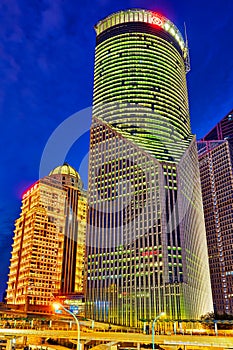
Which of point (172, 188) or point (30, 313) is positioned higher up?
point (172, 188)

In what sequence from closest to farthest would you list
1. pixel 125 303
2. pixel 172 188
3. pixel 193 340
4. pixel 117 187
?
pixel 193 340, pixel 125 303, pixel 172 188, pixel 117 187

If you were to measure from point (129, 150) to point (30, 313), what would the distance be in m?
101

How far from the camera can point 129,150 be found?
634ft

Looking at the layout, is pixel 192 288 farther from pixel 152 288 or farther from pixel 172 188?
pixel 172 188

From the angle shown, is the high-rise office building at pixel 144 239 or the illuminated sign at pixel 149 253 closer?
the high-rise office building at pixel 144 239

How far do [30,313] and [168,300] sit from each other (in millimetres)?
74073

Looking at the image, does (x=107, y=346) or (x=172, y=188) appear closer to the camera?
(x=107, y=346)

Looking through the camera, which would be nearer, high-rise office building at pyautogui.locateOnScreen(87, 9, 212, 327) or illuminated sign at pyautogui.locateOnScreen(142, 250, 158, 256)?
high-rise office building at pyautogui.locateOnScreen(87, 9, 212, 327)

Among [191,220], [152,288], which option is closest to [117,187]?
[191,220]

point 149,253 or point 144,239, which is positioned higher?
point 144,239

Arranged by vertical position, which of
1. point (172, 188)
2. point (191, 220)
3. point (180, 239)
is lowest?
point (180, 239)

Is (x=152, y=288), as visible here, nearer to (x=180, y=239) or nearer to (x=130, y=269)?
(x=130, y=269)

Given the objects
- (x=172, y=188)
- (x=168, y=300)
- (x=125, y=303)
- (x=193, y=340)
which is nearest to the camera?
(x=193, y=340)

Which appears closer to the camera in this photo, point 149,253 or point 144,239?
point 149,253
